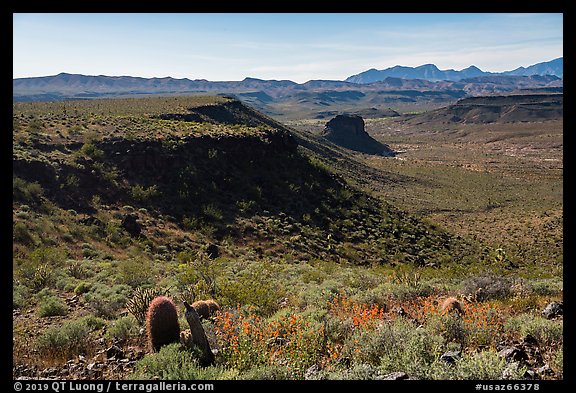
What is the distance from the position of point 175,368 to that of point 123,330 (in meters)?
2.59

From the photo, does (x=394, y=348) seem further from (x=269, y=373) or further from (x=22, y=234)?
(x=22, y=234)

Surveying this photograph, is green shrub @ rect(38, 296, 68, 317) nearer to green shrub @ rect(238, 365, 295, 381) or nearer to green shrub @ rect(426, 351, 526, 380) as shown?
green shrub @ rect(238, 365, 295, 381)

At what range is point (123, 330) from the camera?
21.4 feet

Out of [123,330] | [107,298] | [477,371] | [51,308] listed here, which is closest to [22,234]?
[107,298]

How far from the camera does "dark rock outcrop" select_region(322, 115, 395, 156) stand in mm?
102750

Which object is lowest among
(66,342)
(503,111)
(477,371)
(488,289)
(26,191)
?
(488,289)

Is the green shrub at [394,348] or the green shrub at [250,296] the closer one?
the green shrub at [394,348]

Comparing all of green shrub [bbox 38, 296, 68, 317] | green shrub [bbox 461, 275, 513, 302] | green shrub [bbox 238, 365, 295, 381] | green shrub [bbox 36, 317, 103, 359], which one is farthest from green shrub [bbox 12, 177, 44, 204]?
green shrub [bbox 461, 275, 513, 302]

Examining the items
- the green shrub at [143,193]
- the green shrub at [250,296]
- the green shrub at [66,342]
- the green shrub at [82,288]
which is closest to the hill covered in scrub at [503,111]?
the green shrub at [143,193]

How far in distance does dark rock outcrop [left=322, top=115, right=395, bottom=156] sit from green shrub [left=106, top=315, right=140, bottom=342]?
97759 millimetres

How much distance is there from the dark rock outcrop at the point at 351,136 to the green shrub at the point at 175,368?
99.1 metres

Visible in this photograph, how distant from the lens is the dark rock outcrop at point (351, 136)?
103m

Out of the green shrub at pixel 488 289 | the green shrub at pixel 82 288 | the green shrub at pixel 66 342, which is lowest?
the green shrub at pixel 488 289

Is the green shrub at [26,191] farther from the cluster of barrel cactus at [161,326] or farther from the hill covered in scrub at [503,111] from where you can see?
the hill covered in scrub at [503,111]
